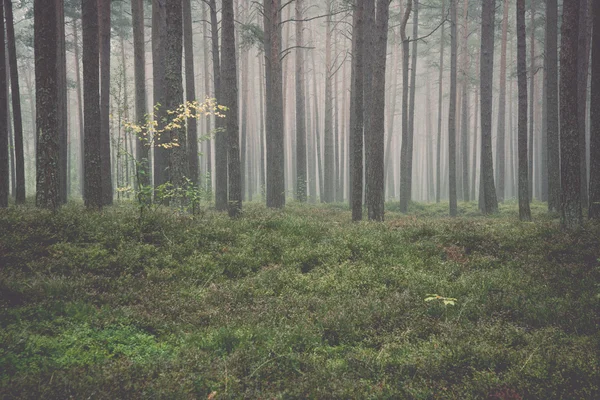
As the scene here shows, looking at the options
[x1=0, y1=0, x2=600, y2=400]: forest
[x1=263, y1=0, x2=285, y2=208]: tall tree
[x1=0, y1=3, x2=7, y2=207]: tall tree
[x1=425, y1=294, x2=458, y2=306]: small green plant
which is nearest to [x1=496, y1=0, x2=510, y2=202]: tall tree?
[x1=0, y1=0, x2=600, y2=400]: forest

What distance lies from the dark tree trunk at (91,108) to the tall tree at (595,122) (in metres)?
14.0

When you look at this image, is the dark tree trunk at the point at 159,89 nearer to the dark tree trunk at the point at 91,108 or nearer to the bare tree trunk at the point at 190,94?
the bare tree trunk at the point at 190,94

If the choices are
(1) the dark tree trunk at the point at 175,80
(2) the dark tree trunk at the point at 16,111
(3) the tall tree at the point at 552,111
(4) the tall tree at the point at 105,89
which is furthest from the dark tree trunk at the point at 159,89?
(3) the tall tree at the point at 552,111

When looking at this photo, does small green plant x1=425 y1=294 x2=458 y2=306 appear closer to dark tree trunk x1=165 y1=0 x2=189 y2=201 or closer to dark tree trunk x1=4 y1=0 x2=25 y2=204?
dark tree trunk x1=165 y1=0 x2=189 y2=201

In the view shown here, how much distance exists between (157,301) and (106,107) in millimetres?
13103

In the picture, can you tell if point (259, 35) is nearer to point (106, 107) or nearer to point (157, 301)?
point (106, 107)

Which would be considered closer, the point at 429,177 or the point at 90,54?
the point at 90,54

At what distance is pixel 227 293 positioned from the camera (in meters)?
6.64

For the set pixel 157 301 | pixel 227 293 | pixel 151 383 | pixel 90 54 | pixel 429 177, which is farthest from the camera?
pixel 429 177

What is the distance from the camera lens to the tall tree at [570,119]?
30.0 feet

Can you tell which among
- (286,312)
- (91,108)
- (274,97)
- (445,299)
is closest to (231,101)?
(91,108)

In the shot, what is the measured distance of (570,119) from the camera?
9.30 meters

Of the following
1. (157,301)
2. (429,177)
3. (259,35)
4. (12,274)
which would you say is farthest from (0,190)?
(429,177)

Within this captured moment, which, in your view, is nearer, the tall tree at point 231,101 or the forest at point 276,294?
the forest at point 276,294
